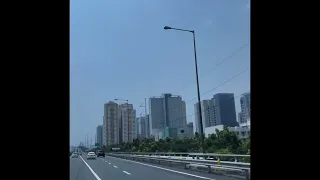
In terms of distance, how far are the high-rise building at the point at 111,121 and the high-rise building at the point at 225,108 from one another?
5079cm

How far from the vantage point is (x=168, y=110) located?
43406 millimetres

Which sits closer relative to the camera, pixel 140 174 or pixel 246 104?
pixel 246 104

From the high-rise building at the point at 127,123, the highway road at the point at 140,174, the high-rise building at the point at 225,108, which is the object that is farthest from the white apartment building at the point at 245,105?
the high-rise building at the point at 127,123

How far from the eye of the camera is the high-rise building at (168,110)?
136 ft

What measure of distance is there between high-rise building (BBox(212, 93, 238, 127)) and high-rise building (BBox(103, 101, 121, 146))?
50.8 meters

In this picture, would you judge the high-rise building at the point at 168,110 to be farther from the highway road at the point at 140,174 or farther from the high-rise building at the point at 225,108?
the highway road at the point at 140,174

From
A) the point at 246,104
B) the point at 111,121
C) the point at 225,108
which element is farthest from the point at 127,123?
the point at 246,104

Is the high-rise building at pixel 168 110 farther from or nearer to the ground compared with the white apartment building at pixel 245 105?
farther from the ground

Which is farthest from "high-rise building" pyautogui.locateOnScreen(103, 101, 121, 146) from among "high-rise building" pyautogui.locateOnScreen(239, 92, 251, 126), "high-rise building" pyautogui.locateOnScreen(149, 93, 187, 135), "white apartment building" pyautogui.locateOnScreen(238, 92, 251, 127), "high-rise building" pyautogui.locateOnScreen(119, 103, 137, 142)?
"high-rise building" pyautogui.locateOnScreen(239, 92, 251, 126)

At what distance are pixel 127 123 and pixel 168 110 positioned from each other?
1370 inches

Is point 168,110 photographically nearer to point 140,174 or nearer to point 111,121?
point 140,174
